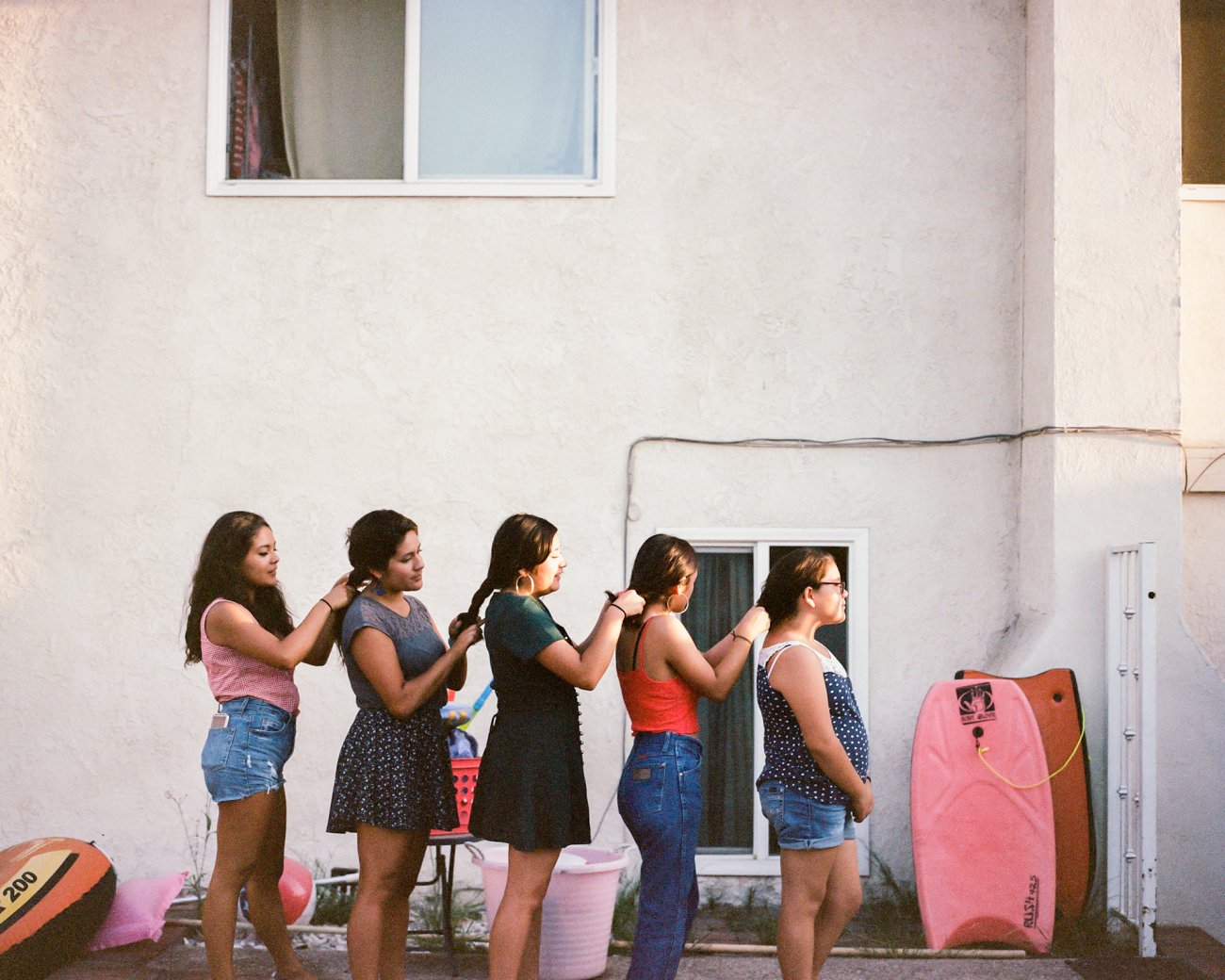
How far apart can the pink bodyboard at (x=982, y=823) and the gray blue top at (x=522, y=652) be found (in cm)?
222

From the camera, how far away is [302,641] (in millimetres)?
3930

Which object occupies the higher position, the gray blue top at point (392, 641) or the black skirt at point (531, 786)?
the gray blue top at point (392, 641)

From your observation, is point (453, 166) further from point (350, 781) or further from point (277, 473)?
point (350, 781)

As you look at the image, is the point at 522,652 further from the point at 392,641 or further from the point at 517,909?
the point at 517,909

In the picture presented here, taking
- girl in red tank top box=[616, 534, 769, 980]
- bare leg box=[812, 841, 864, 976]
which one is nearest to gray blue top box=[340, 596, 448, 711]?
girl in red tank top box=[616, 534, 769, 980]

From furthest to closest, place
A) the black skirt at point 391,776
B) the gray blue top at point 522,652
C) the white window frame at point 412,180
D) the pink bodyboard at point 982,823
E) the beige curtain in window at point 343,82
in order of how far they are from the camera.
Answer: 1. the beige curtain in window at point 343,82
2. the white window frame at point 412,180
3. the pink bodyboard at point 982,823
4. the black skirt at point 391,776
5. the gray blue top at point 522,652

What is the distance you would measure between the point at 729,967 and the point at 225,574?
8.27 feet

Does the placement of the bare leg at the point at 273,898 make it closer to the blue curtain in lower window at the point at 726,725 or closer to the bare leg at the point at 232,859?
the bare leg at the point at 232,859

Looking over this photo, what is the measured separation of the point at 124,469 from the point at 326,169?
1.77 metres

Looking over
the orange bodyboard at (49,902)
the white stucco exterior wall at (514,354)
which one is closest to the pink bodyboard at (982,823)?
the white stucco exterior wall at (514,354)

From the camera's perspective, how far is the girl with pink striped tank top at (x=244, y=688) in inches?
156

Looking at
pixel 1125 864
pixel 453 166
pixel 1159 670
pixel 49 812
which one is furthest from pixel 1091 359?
pixel 49 812

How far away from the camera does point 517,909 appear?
367 centimetres

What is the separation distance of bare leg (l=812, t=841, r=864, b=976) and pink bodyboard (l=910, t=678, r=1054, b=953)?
4.88 feet
